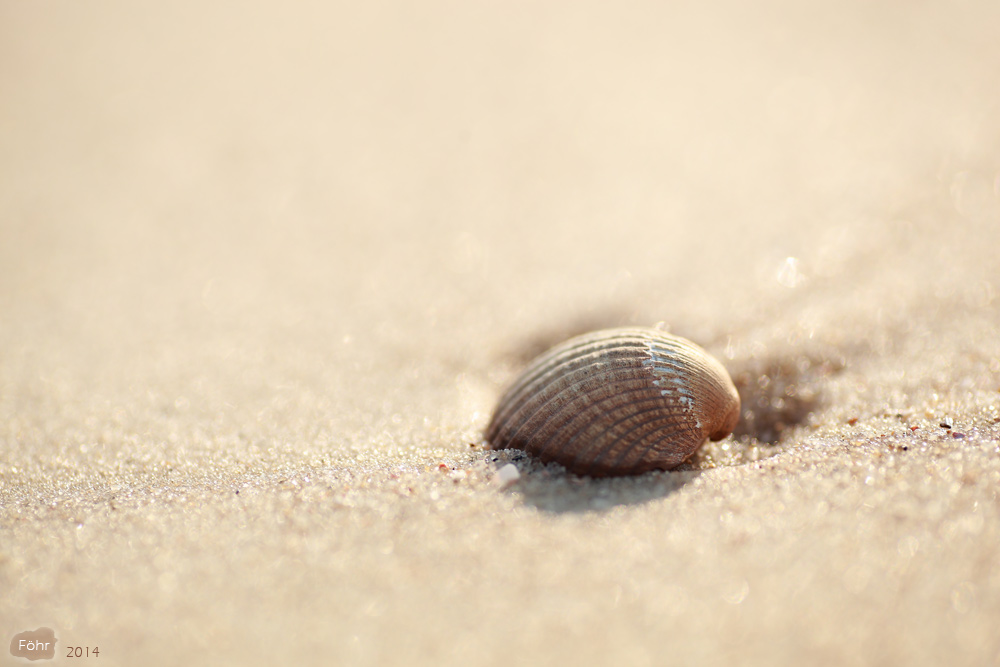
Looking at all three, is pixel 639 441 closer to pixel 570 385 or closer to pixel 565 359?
pixel 570 385

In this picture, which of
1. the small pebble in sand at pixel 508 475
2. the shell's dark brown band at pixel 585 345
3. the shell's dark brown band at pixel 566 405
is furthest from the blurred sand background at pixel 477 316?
the shell's dark brown band at pixel 585 345

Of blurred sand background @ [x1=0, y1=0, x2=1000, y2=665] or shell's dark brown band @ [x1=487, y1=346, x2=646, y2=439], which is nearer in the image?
blurred sand background @ [x1=0, y1=0, x2=1000, y2=665]

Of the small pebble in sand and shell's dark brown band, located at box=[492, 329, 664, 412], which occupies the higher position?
shell's dark brown band, located at box=[492, 329, 664, 412]

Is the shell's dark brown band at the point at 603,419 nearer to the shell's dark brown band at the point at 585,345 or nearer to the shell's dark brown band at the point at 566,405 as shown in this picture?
the shell's dark brown band at the point at 566,405

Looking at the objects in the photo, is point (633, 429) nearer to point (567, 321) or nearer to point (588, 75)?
point (567, 321)

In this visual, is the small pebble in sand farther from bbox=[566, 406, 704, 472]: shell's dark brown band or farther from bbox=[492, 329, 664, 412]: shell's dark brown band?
bbox=[492, 329, 664, 412]: shell's dark brown band

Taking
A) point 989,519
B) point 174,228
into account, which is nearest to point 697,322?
point 989,519

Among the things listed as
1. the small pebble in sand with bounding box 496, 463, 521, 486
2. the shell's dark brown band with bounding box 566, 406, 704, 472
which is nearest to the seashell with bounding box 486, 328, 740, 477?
the shell's dark brown band with bounding box 566, 406, 704, 472
